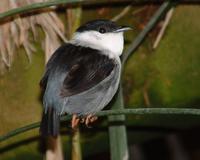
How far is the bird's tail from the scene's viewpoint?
4070 millimetres

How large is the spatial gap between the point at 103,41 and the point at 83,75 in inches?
24.8

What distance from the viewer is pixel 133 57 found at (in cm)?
496

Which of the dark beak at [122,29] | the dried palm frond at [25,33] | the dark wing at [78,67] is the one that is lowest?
the dark wing at [78,67]

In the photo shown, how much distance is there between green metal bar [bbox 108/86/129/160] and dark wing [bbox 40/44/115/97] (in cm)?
23

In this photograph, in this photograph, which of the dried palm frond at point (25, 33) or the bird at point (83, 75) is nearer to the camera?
the bird at point (83, 75)

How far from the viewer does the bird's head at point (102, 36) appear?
4789 mm

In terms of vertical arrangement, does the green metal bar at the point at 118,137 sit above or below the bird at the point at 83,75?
below

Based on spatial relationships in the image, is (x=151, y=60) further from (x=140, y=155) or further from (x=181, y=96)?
(x=140, y=155)

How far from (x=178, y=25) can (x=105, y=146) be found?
99 cm

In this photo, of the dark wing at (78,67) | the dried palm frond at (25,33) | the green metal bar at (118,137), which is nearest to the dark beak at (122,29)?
the dark wing at (78,67)

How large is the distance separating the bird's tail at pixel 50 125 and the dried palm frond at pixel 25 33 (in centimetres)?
72

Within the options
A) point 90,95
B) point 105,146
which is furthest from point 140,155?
point 90,95

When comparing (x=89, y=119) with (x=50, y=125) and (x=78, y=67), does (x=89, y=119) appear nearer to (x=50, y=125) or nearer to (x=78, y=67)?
(x=78, y=67)

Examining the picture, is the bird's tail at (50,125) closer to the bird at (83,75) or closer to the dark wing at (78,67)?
the bird at (83,75)
